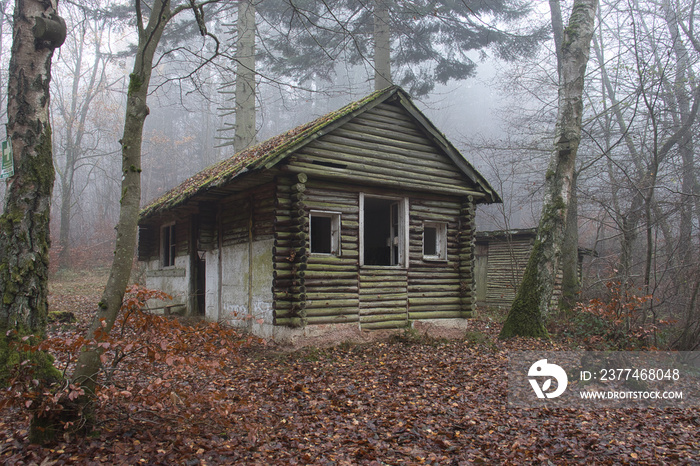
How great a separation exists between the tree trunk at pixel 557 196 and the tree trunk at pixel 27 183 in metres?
9.19

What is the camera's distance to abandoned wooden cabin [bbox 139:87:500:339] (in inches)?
362

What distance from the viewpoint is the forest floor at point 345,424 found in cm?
446

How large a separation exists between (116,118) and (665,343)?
3394 cm

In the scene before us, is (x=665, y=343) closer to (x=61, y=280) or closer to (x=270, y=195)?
(x=270, y=195)

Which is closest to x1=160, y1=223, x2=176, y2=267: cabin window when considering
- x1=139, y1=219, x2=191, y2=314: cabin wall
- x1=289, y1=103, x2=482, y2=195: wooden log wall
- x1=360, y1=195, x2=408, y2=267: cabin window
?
x1=139, y1=219, x2=191, y2=314: cabin wall

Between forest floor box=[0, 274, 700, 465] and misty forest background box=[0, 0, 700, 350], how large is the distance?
2.59 metres

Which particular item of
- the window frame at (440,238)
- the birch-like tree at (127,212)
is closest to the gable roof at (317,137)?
the window frame at (440,238)

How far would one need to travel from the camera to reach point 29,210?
4539 millimetres

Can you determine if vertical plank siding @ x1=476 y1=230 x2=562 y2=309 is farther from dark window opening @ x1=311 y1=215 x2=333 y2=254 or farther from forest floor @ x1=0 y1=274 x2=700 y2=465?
forest floor @ x1=0 y1=274 x2=700 y2=465

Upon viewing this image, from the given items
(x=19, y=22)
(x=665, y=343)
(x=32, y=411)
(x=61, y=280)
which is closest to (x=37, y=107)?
(x=19, y=22)

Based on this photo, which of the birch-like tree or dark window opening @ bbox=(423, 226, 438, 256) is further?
dark window opening @ bbox=(423, 226, 438, 256)

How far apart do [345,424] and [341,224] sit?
4.91 m

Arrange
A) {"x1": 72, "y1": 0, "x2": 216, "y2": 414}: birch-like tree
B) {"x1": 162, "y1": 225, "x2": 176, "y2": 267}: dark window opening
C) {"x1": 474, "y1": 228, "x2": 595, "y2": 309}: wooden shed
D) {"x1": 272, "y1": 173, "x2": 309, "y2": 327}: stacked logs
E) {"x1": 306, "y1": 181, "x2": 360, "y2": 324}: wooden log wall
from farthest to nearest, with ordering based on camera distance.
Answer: {"x1": 474, "y1": 228, "x2": 595, "y2": 309}: wooden shed
{"x1": 162, "y1": 225, "x2": 176, "y2": 267}: dark window opening
{"x1": 306, "y1": 181, "x2": 360, "y2": 324}: wooden log wall
{"x1": 272, "y1": 173, "x2": 309, "y2": 327}: stacked logs
{"x1": 72, "y1": 0, "x2": 216, "y2": 414}: birch-like tree

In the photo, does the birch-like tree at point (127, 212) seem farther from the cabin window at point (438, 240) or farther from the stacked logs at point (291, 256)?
the cabin window at point (438, 240)
